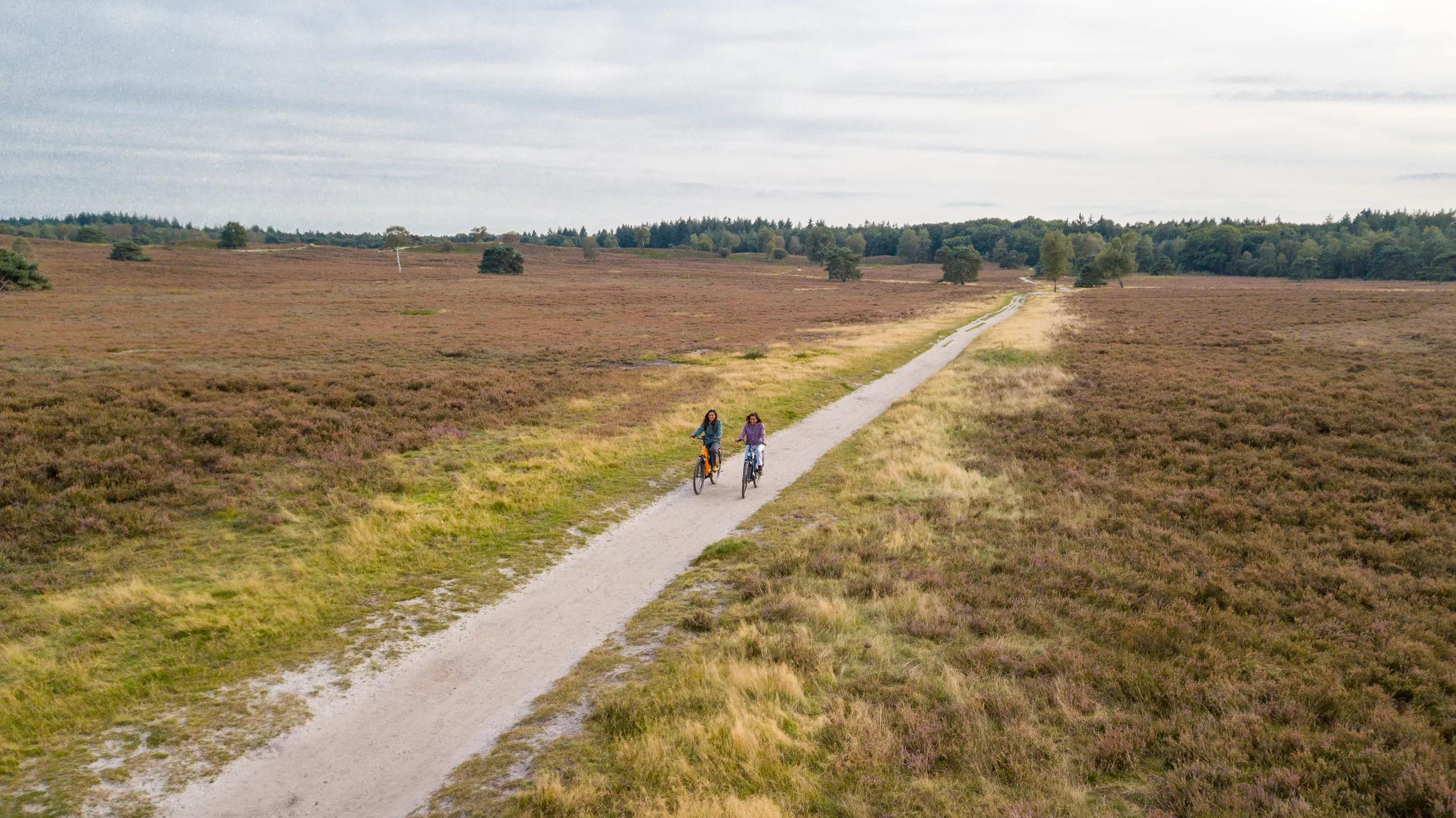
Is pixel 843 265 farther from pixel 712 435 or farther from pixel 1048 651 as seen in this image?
pixel 1048 651

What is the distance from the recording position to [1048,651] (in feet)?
32.6

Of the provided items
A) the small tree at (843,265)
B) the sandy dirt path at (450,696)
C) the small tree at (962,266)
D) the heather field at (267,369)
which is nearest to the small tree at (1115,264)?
the small tree at (962,266)

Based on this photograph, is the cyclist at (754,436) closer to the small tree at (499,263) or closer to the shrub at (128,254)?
the small tree at (499,263)

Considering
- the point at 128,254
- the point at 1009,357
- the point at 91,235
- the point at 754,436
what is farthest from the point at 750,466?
the point at 91,235

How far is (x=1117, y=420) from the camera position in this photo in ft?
81.4

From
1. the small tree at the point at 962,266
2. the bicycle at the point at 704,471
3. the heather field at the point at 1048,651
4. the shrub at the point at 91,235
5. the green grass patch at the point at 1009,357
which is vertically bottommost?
the heather field at the point at 1048,651

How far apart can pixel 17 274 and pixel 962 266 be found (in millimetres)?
147474

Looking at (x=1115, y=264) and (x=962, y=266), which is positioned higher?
(x=1115, y=264)

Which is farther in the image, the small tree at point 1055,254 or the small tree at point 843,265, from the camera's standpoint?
the small tree at point 843,265

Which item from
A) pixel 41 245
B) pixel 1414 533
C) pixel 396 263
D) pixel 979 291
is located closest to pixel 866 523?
pixel 1414 533

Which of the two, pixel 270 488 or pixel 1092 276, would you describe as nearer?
pixel 270 488

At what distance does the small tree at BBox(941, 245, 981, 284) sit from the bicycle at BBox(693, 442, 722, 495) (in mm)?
141932

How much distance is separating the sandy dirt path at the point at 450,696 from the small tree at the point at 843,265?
141650mm

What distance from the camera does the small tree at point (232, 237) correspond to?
150875mm
